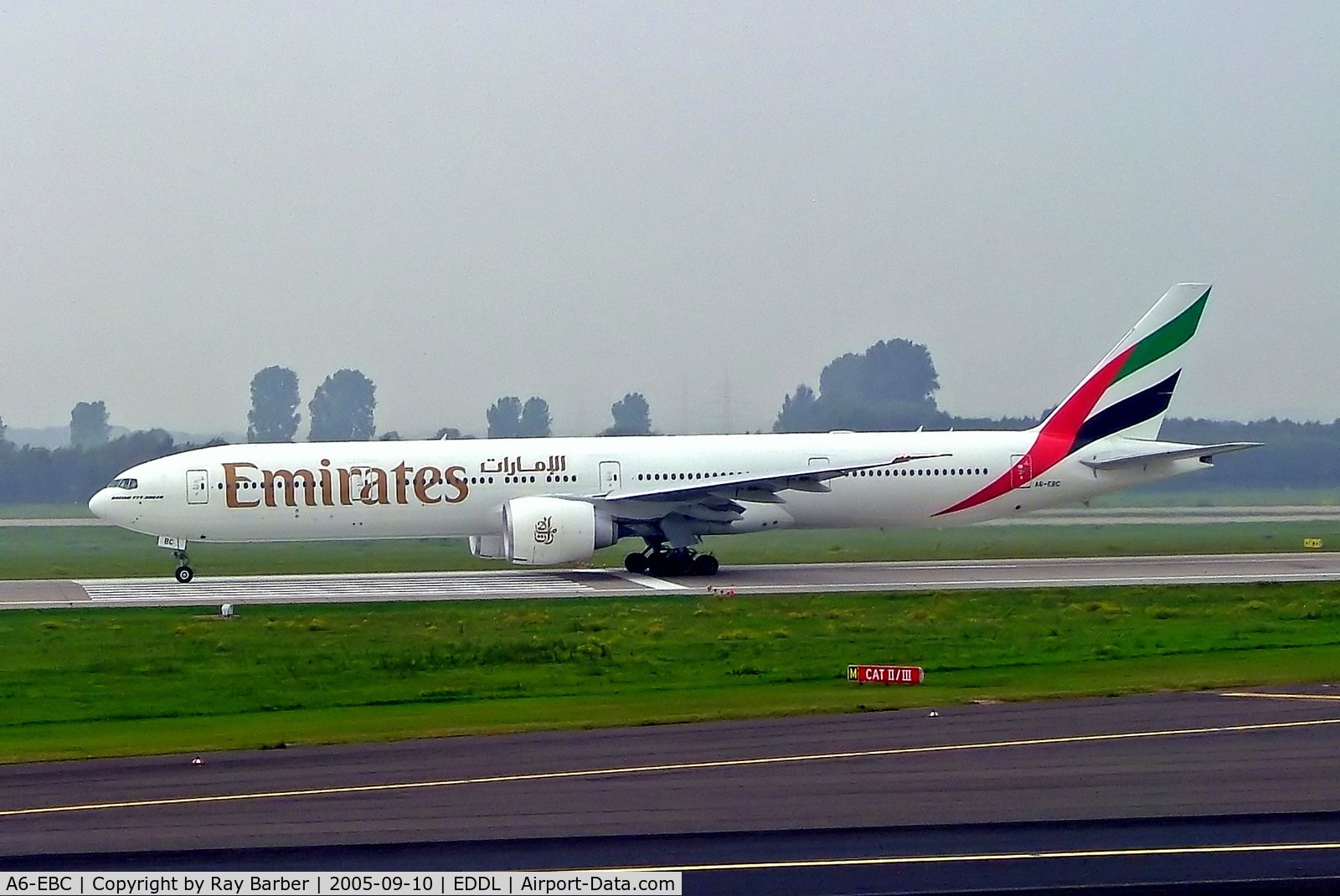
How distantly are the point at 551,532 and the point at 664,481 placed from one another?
3.73 m

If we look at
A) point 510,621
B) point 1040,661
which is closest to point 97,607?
point 510,621

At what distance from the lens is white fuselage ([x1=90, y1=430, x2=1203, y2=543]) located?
36281mm

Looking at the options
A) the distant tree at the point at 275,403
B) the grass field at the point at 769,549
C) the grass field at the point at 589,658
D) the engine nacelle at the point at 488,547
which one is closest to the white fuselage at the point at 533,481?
the engine nacelle at the point at 488,547

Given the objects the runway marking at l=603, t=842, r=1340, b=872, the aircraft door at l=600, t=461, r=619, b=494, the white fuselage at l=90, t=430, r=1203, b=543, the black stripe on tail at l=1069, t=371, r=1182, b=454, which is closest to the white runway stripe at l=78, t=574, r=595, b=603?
the white fuselage at l=90, t=430, r=1203, b=543

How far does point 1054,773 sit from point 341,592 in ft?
74.7

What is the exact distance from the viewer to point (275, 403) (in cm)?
8975

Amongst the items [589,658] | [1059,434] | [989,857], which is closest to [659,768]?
[989,857]

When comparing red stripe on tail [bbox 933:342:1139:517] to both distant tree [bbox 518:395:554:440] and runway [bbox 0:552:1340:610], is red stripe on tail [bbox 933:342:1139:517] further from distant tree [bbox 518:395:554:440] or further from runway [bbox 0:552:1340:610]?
distant tree [bbox 518:395:554:440]

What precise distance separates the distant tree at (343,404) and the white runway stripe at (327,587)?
49.5 metres

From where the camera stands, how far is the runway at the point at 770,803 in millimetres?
10719

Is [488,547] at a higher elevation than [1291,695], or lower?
higher

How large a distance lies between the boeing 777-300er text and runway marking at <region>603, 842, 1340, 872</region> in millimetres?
24543

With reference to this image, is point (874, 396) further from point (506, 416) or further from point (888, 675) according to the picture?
point (888, 675)
